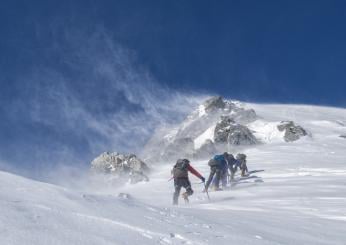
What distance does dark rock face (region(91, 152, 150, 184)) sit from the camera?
3369 centimetres

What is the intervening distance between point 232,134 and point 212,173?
72.7ft

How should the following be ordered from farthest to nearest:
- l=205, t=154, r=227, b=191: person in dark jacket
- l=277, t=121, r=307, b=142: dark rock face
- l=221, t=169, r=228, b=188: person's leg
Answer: l=277, t=121, r=307, b=142: dark rock face < l=221, t=169, r=228, b=188: person's leg < l=205, t=154, r=227, b=191: person in dark jacket

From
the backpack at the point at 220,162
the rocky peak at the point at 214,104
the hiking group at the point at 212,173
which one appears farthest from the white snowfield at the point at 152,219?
the rocky peak at the point at 214,104

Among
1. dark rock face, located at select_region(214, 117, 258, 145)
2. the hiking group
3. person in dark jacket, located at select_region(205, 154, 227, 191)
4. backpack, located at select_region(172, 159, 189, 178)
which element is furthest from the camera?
dark rock face, located at select_region(214, 117, 258, 145)

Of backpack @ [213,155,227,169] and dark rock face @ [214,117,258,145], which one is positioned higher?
dark rock face @ [214,117,258,145]

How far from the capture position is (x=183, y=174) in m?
17.4

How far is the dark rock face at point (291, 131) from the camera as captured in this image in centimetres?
4228

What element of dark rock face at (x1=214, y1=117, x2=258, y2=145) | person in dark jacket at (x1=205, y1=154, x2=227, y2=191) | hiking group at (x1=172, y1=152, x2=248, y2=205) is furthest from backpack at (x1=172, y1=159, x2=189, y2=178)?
dark rock face at (x1=214, y1=117, x2=258, y2=145)

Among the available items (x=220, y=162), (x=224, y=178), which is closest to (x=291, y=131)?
(x=224, y=178)

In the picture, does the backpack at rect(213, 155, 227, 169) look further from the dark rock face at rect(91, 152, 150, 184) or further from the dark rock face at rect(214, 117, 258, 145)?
the dark rock face at rect(214, 117, 258, 145)

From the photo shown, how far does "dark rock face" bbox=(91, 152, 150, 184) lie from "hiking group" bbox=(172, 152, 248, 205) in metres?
Answer: 8.20

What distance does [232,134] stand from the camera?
4322 cm

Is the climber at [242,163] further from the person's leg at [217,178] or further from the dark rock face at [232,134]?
the dark rock face at [232,134]

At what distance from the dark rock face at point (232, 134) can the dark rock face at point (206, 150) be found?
2071 mm
